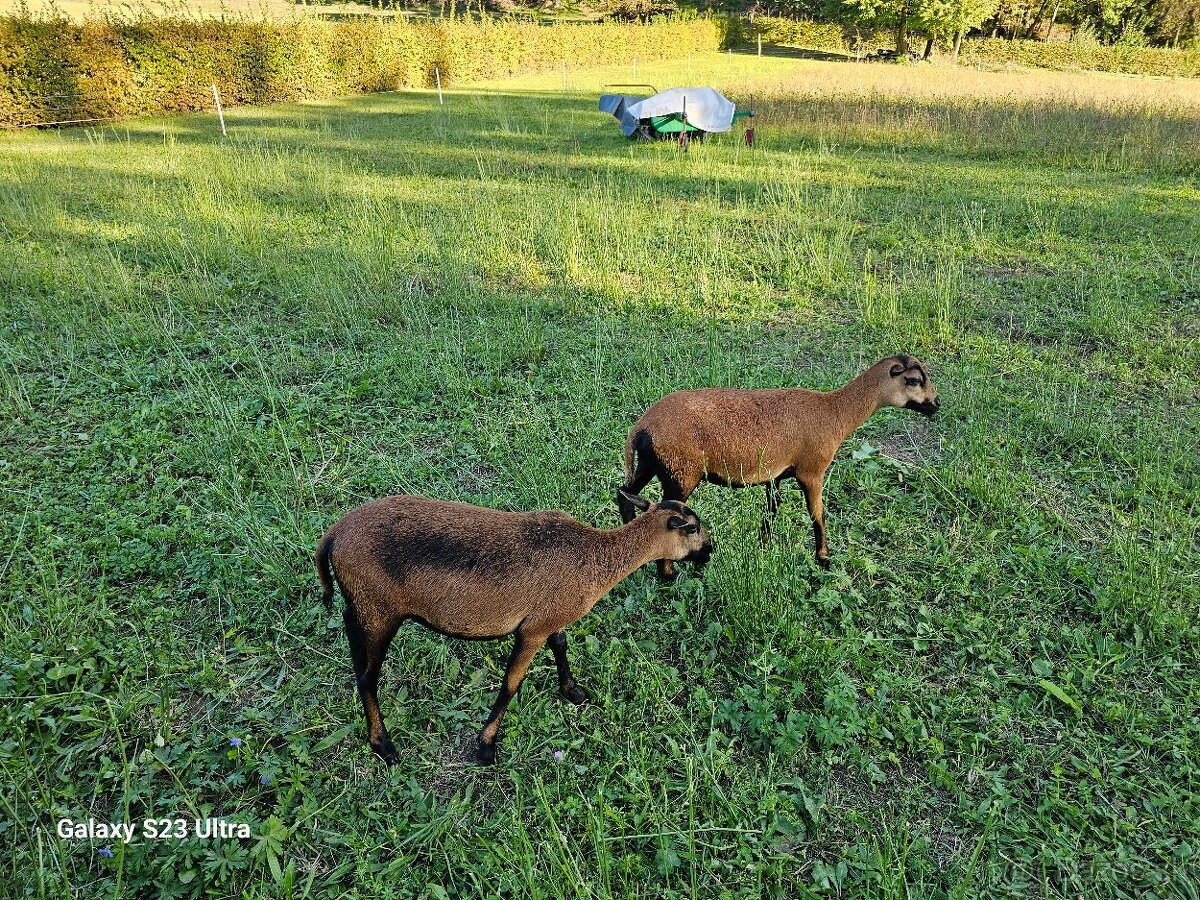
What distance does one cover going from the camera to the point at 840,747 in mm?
2816

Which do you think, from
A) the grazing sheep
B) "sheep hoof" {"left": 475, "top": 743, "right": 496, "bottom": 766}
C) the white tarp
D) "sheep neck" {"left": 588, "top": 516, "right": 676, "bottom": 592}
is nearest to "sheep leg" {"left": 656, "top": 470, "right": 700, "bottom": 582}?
"sheep neck" {"left": 588, "top": 516, "right": 676, "bottom": 592}

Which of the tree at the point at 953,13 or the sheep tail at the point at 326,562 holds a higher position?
the tree at the point at 953,13

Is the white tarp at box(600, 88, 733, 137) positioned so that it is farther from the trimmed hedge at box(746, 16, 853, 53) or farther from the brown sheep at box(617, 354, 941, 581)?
the trimmed hedge at box(746, 16, 853, 53)

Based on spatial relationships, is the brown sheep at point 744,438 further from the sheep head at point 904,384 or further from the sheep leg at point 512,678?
the sheep leg at point 512,678

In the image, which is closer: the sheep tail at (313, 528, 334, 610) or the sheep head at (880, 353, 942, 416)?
the sheep tail at (313, 528, 334, 610)

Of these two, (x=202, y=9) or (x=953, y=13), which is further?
(x=953, y=13)

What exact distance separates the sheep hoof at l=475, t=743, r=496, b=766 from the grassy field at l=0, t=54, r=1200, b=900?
0.05 metres

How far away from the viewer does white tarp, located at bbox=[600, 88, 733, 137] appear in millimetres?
14641

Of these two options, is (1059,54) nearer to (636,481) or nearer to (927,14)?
(927,14)

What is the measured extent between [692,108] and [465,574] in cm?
1449

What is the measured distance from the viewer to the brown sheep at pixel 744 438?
347 cm

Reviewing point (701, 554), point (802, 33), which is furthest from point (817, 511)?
point (802, 33)

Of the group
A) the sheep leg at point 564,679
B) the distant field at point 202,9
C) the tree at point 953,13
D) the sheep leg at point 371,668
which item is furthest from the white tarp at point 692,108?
the tree at point 953,13

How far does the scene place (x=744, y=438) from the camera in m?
3.48
